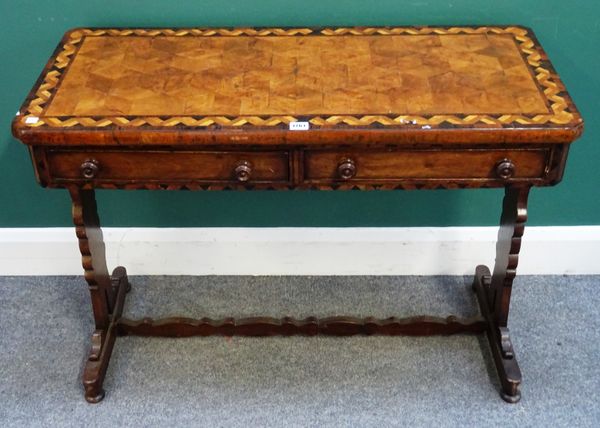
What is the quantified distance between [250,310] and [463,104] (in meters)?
1.14

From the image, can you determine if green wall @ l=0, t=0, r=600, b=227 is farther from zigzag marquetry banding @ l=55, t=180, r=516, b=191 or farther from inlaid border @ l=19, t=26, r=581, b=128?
zigzag marquetry banding @ l=55, t=180, r=516, b=191

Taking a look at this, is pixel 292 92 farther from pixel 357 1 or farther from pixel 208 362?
pixel 208 362

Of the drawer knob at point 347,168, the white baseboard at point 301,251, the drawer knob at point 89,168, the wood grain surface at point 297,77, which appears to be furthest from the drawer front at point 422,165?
the white baseboard at point 301,251

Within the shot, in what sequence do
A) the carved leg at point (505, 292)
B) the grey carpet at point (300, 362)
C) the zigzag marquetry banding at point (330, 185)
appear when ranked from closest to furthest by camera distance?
the zigzag marquetry banding at point (330, 185)
the carved leg at point (505, 292)
the grey carpet at point (300, 362)

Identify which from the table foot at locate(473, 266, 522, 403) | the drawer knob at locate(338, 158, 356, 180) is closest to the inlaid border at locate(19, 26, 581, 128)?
the drawer knob at locate(338, 158, 356, 180)

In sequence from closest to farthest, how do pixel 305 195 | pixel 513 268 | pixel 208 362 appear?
1. pixel 513 268
2. pixel 208 362
3. pixel 305 195

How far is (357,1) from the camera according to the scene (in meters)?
2.46

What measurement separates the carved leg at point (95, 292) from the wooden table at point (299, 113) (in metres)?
0.01

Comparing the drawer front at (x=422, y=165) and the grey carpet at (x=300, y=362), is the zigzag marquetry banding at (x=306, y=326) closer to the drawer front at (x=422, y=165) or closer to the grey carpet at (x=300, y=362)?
the grey carpet at (x=300, y=362)

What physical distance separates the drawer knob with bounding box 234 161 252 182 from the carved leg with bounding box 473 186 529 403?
728 millimetres

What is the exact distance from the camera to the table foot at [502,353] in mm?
2469

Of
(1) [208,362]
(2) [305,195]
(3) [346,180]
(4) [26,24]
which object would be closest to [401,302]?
(2) [305,195]

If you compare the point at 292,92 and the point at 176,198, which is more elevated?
the point at 292,92

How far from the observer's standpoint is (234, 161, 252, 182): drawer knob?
2049 mm
